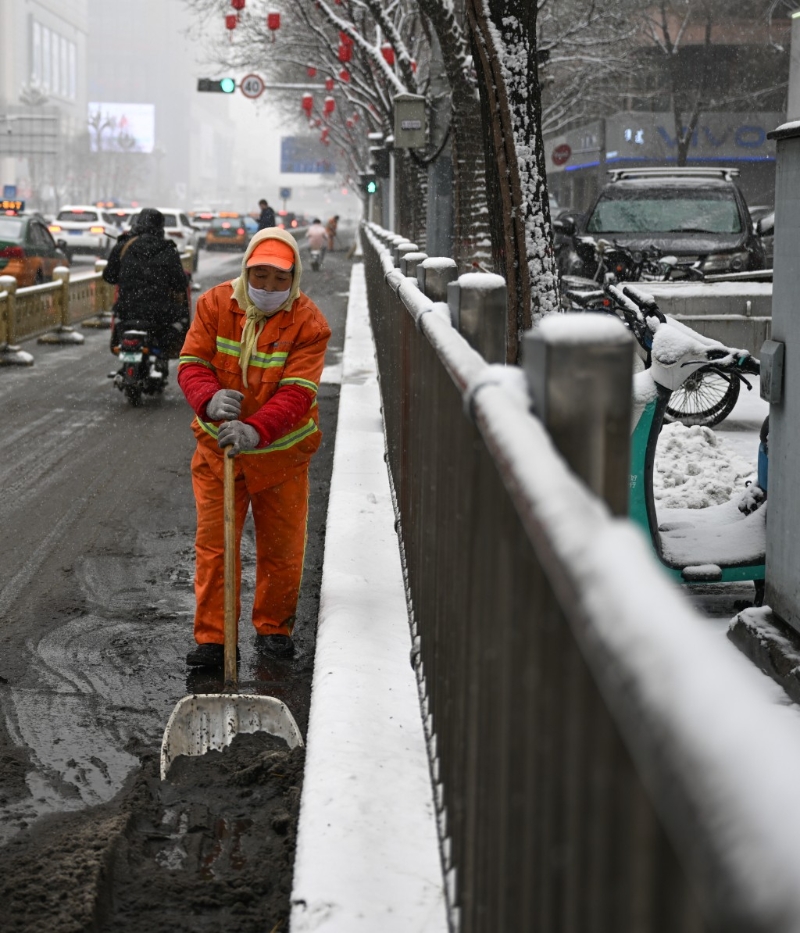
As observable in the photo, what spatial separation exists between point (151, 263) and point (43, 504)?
187 inches

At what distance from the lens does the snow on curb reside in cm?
309

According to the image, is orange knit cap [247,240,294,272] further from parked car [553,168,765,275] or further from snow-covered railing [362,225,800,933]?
parked car [553,168,765,275]

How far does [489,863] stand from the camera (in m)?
2.07

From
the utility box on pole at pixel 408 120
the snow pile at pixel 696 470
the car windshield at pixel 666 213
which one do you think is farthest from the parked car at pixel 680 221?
the snow pile at pixel 696 470

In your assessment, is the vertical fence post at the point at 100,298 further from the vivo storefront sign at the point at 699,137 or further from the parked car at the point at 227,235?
the parked car at the point at 227,235

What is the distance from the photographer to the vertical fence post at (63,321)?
62.1 feet

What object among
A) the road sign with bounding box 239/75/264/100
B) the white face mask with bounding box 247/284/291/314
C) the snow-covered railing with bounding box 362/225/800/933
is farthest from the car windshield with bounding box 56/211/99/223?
the snow-covered railing with bounding box 362/225/800/933

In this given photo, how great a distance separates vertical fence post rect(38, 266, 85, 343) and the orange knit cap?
14195 mm

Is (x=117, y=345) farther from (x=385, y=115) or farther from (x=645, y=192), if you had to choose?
(x=385, y=115)

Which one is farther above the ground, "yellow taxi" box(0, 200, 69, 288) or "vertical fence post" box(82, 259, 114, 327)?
"yellow taxi" box(0, 200, 69, 288)

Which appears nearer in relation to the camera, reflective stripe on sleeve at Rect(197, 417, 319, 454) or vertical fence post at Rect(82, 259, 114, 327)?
reflective stripe on sleeve at Rect(197, 417, 319, 454)

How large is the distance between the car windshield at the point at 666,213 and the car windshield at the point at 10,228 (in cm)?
1032

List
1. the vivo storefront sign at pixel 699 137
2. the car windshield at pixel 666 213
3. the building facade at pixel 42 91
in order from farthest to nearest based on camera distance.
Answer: the building facade at pixel 42 91, the vivo storefront sign at pixel 699 137, the car windshield at pixel 666 213

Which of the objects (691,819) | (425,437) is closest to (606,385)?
(691,819)
